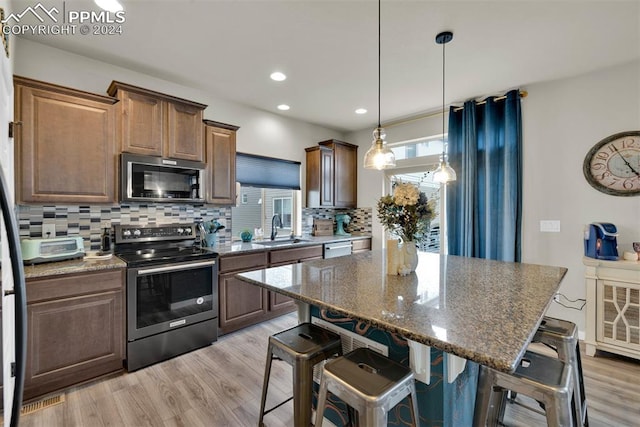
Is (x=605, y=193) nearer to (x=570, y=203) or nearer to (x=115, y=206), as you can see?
(x=570, y=203)

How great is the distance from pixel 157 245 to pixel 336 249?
2243mm

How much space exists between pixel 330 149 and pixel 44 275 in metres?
3.53

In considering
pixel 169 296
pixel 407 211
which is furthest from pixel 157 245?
pixel 407 211

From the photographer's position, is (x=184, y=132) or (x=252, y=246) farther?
(x=252, y=246)

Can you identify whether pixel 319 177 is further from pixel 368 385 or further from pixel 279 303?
pixel 368 385

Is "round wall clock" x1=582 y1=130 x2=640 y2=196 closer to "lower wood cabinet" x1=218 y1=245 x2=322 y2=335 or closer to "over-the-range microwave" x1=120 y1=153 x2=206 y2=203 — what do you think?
"lower wood cabinet" x1=218 y1=245 x2=322 y2=335

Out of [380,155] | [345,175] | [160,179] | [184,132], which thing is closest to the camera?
[380,155]

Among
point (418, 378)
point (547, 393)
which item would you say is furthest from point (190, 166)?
point (547, 393)

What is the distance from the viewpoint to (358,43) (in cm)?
238

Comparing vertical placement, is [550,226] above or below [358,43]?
below

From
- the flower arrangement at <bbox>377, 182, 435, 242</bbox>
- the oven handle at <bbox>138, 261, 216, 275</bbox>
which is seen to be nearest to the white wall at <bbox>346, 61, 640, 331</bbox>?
the flower arrangement at <bbox>377, 182, 435, 242</bbox>

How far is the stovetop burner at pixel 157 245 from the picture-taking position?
2.51m

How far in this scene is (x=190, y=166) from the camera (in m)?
2.91

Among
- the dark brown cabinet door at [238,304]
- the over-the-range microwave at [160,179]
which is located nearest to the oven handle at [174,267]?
the dark brown cabinet door at [238,304]
